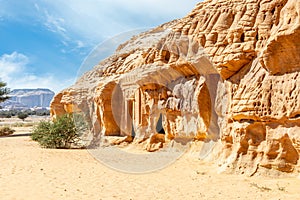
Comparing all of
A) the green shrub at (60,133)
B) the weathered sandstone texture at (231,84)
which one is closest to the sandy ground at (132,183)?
the weathered sandstone texture at (231,84)

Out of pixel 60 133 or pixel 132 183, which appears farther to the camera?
pixel 60 133

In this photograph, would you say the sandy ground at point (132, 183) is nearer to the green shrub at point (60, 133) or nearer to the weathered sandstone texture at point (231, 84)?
the weathered sandstone texture at point (231, 84)

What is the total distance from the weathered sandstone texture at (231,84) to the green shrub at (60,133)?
4605 millimetres

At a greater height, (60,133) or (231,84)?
(231,84)

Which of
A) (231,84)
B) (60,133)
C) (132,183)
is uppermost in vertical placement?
(231,84)

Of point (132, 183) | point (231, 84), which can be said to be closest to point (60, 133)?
point (132, 183)

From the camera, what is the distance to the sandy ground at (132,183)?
317 inches

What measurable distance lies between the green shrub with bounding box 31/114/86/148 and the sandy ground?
20.5 ft

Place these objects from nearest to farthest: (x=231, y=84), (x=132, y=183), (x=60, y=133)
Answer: (x=132, y=183), (x=231, y=84), (x=60, y=133)

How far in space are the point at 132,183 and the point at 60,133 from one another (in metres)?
11.6

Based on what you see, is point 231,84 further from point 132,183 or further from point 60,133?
point 60,133

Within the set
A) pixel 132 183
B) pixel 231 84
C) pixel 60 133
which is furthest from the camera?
pixel 60 133

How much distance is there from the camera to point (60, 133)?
19953 millimetres

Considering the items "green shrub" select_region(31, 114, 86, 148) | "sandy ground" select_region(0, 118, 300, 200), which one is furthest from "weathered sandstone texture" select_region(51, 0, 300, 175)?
"green shrub" select_region(31, 114, 86, 148)
